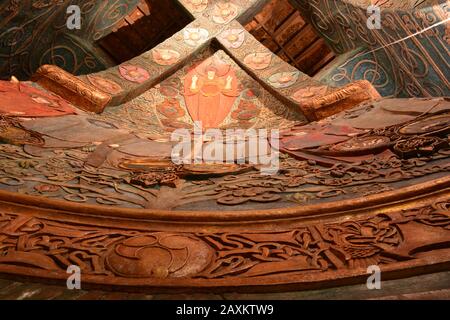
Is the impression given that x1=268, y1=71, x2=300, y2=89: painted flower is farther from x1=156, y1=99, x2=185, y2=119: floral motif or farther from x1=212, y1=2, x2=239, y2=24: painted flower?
x1=212, y1=2, x2=239, y2=24: painted flower

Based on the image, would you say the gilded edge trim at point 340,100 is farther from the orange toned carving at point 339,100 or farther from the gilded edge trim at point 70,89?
the gilded edge trim at point 70,89

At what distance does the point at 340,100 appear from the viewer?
4859 mm

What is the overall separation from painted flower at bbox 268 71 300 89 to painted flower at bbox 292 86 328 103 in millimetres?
307

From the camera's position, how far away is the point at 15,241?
204 centimetres

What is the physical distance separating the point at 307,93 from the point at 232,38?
6.10 feet

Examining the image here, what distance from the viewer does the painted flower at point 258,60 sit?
6391mm

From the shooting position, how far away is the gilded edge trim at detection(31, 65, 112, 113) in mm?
4996

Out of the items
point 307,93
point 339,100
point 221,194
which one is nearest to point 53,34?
point 307,93

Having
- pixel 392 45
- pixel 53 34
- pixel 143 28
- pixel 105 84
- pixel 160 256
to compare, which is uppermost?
pixel 143 28

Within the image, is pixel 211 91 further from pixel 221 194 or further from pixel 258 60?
pixel 221 194

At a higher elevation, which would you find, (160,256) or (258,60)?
(258,60)
